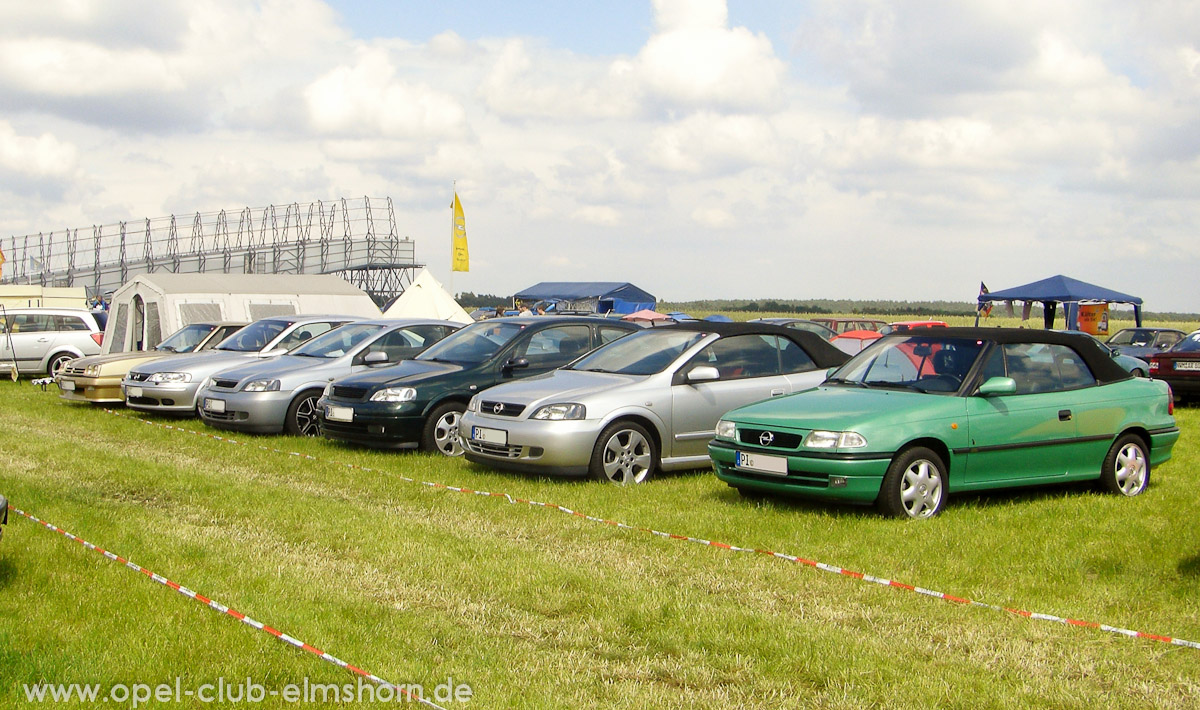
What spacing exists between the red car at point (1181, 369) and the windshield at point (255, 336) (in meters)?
A: 14.2

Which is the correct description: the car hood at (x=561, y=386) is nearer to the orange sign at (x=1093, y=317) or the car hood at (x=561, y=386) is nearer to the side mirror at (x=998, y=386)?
the side mirror at (x=998, y=386)

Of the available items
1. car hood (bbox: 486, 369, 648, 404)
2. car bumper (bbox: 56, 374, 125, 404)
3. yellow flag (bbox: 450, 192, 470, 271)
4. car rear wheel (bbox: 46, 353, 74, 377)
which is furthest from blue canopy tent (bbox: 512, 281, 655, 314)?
car hood (bbox: 486, 369, 648, 404)

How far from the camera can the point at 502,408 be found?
962 centimetres

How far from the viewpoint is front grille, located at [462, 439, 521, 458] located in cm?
932

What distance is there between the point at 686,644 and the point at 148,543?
360 centimetres

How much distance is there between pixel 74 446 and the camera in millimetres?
11500

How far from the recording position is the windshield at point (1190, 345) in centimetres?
1852

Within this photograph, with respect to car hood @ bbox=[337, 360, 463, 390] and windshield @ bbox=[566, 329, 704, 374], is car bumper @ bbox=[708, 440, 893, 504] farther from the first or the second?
car hood @ bbox=[337, 360, 463, 390]

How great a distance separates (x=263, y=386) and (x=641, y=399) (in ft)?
18.1

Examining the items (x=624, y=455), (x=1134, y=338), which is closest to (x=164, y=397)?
(x=624, y=455)

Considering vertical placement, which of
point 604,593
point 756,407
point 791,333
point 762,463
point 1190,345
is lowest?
point 604,593

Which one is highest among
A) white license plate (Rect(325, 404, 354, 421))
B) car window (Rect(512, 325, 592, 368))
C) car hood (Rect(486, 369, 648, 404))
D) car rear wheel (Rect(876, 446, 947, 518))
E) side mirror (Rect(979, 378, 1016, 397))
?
car window (Rect(512, 325, 592, 368))

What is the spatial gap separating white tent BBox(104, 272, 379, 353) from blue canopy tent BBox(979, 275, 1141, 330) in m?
18.4

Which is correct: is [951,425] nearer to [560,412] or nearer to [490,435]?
[560,412]
